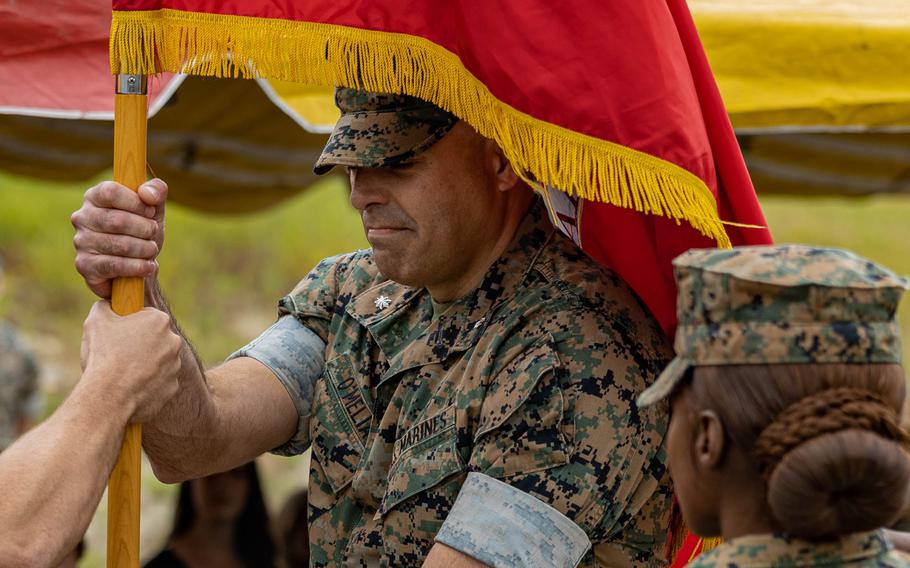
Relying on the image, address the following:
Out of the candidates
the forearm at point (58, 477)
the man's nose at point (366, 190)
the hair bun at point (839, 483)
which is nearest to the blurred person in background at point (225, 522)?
the man's nose at point (366, 190)

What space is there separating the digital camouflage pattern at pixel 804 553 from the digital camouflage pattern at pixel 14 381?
215 inches

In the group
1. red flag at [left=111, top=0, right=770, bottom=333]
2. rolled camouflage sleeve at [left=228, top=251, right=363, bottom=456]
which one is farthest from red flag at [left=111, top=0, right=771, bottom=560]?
rolled camouflage sleeve at [left=228, top=251, right=363, bottom=456]

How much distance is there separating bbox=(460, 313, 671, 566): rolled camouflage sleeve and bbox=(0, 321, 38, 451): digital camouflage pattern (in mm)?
4691

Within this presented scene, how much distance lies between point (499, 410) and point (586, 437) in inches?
7.3

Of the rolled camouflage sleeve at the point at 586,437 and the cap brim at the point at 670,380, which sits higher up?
the cap brim at the point at 670,380

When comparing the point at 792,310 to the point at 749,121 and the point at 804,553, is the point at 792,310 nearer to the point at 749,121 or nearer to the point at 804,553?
the point at 804,553

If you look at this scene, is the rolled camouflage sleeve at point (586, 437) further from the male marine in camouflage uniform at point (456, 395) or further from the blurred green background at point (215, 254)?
the blurred green background at point (215, 254)

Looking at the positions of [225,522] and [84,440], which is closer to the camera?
[84,440]

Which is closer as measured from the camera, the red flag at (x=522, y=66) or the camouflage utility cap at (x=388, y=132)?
the red flag at (x=522, y=66)

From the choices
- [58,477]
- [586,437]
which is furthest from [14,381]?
[586,437]

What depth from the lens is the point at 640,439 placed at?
2.67 m

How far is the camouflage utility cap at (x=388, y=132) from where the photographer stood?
2834 millimetres

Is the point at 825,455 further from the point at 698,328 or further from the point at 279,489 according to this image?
the point at 279,489

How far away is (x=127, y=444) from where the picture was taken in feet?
8.57
